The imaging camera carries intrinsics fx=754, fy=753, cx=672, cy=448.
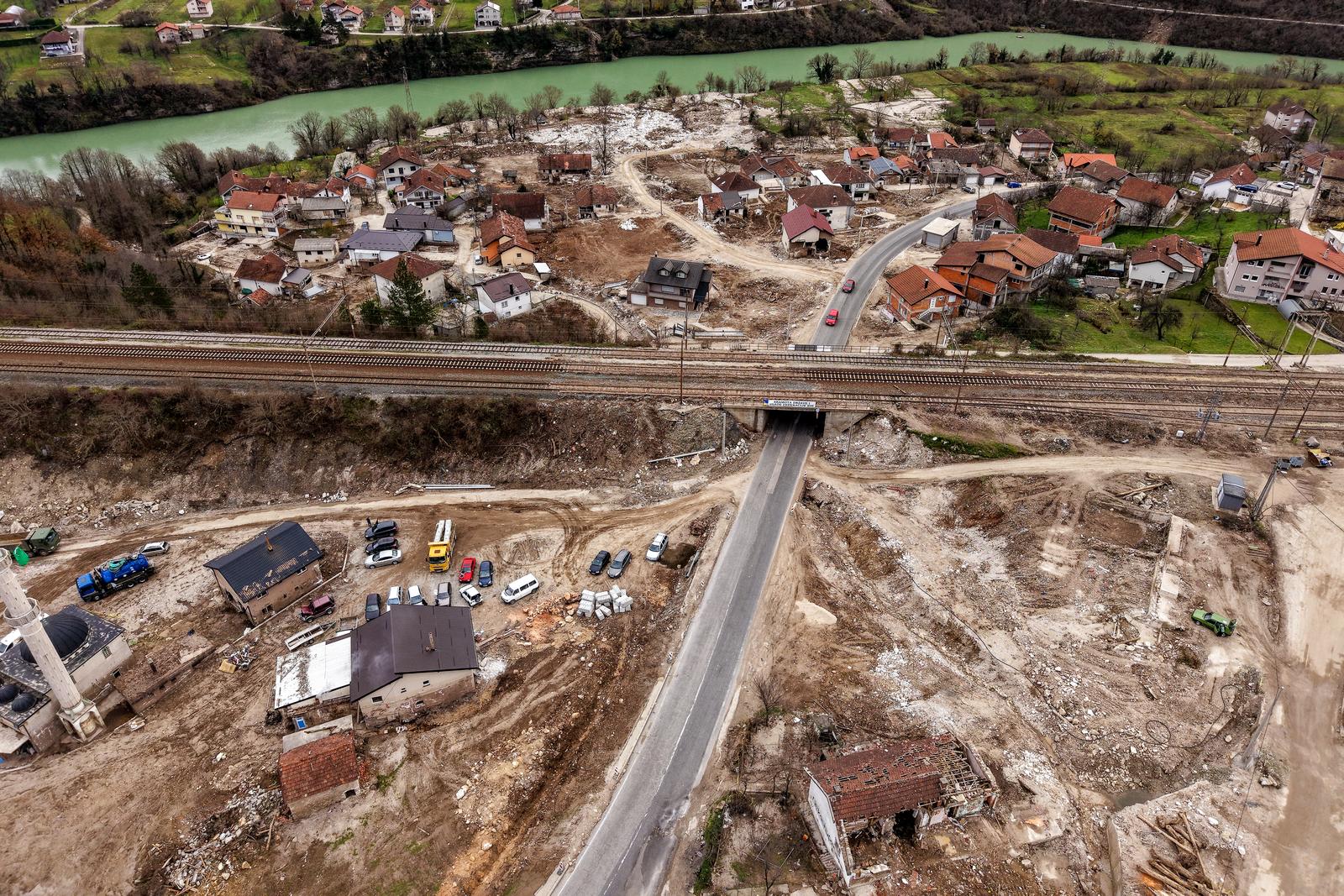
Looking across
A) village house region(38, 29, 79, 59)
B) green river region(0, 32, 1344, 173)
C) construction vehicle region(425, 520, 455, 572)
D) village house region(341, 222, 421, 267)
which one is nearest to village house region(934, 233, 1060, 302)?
construction vehicle region(425, 520, 455, 572)

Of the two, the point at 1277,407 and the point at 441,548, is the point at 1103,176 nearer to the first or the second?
the point at 1277,407

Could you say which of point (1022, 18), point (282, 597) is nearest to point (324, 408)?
point (282, 597)

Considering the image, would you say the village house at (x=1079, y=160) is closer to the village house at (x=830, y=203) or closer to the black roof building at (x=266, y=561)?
the village house at (x=830, y=203)

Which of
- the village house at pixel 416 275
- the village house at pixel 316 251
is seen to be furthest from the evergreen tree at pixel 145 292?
the village house at pixel 416 275

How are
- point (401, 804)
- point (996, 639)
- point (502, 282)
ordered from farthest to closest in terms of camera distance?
point (502, 282) → point (996, 639) → point (401, 804)

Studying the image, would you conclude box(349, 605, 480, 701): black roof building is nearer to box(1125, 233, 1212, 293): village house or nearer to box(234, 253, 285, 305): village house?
box(234, 253, 285, 305): village house

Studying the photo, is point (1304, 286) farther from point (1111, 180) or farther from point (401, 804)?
point (401, 804)
